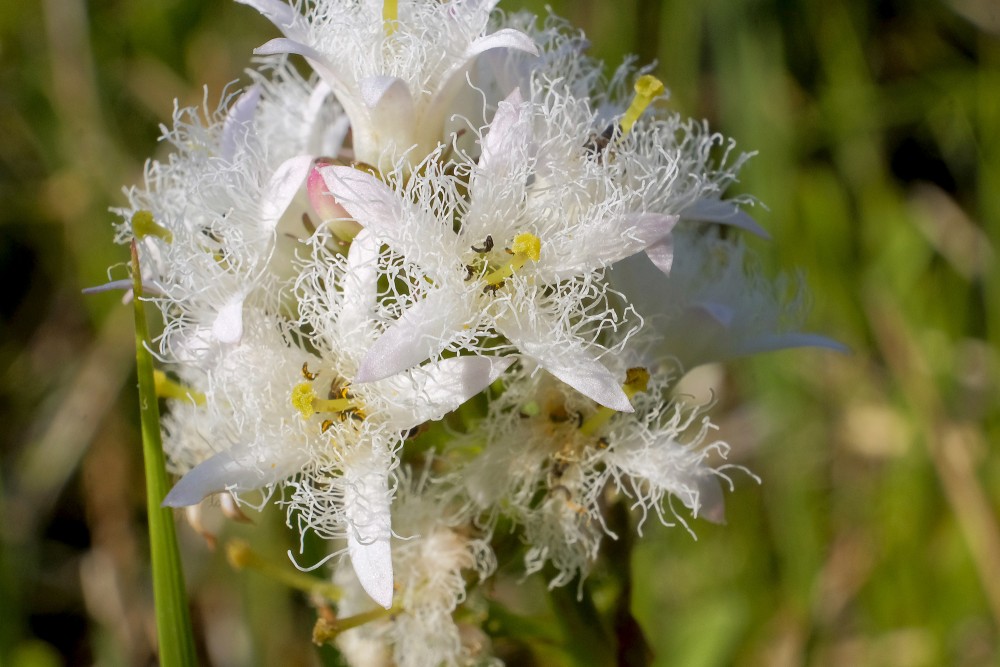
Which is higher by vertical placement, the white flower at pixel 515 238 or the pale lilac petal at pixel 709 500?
the white flower at pixel 515 238

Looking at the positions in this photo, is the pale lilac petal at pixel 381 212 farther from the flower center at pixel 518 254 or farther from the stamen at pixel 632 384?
the stamen at pixel 632 384

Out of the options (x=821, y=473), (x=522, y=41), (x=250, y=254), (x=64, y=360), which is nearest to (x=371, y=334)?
(x=250, y=254)

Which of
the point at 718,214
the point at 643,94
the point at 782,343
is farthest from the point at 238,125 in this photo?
the point at 782,343

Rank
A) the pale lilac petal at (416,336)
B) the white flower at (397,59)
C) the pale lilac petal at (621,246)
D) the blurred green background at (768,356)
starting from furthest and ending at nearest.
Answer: the blurred green background at (768,356)
the white flower at (397,59)
the pale lilac petal at (621,246)
the pale lilac petal at (416,336)

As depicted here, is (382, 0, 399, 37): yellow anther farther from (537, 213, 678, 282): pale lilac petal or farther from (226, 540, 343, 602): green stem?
(226, 540, 343, 602): green stem

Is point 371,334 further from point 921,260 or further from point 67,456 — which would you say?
point 921,260

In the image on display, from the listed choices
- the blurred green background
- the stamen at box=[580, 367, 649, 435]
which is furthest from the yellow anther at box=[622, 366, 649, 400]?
the blurred green background

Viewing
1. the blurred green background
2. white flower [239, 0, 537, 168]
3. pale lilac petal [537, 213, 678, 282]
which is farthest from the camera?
the blurred green background

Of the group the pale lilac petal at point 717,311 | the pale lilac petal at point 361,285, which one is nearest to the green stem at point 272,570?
the pale lilac petal at point 361,285
